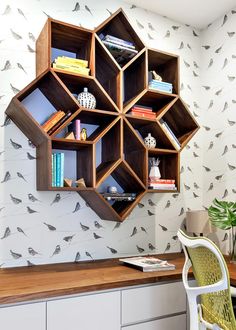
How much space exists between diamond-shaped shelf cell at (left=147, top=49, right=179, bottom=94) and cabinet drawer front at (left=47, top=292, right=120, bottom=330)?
166cm

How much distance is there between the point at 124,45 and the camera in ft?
8.12

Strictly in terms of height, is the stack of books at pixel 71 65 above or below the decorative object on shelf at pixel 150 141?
above

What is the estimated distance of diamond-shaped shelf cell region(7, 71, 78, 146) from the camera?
211 cm

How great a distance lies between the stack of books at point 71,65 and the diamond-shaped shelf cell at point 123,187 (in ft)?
2.23

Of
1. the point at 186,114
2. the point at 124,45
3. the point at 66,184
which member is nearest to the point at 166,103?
the point at 186,114

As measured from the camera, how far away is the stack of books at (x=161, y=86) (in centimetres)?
261

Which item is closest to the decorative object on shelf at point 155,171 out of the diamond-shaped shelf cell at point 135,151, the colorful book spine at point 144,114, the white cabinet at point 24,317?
the diamond-shaped shelf cell at point 135,151

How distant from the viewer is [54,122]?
219cm

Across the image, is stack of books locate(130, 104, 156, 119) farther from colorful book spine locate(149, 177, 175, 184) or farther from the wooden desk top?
the wooden desk top

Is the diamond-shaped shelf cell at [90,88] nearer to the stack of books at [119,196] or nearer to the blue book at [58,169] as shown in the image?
the blue book at [58,169]

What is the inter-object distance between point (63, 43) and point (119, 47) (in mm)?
399

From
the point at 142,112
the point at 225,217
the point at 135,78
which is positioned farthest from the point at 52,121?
the point at 225,217

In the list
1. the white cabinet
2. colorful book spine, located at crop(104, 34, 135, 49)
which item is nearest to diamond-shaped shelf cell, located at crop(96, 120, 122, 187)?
colorful book spine, located at crop(104, 34, 135, 49)

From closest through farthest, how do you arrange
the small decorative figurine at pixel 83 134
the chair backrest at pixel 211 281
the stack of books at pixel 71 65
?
the chair backrest at pixel 211 281
the stack of books at pixel 71 65
the small decorative figurine at pixel 83 134
